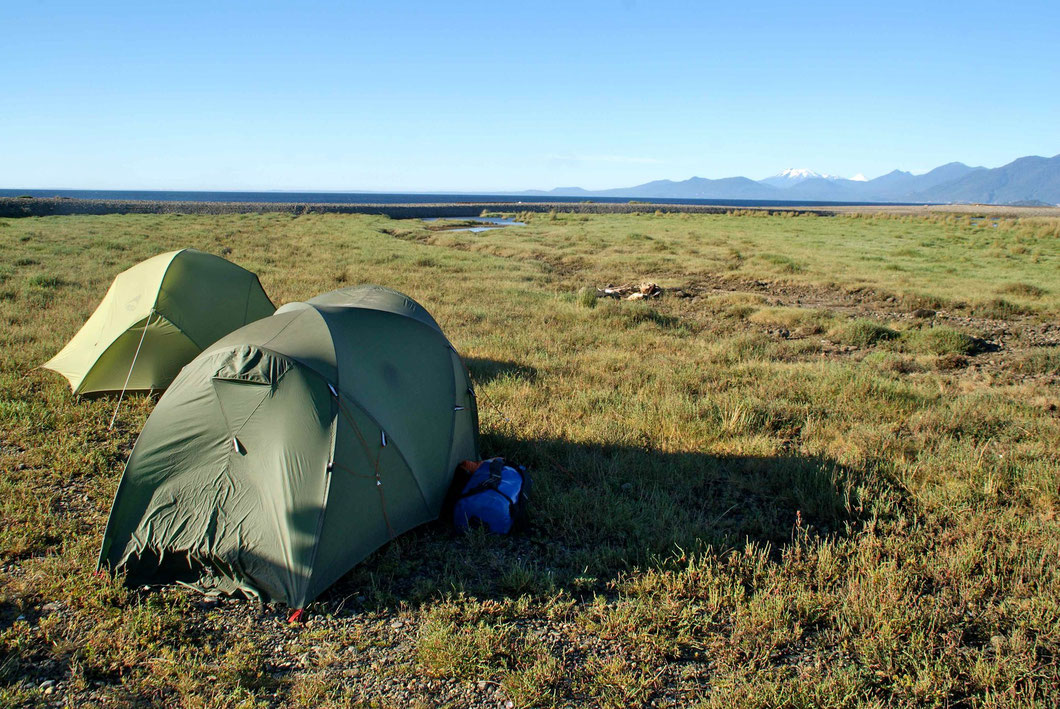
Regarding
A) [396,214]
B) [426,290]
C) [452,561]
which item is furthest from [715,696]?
[396,214]

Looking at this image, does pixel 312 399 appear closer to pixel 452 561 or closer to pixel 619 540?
pixel 452 561

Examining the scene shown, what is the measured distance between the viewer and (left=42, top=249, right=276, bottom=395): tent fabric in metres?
7.86

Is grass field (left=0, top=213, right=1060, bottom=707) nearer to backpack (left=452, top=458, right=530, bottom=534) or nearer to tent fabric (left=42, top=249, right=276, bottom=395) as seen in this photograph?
backpack (left=452, top=458, right=530, bottom=534)


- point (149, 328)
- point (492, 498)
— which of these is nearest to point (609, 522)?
point (492, 498)

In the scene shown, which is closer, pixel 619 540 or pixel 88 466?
pixel 619 540

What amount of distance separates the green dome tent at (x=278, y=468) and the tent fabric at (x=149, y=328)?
3580 mm

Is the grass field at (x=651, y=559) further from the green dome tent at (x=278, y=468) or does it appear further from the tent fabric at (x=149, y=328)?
the tent fabric at (x=149, y=328)

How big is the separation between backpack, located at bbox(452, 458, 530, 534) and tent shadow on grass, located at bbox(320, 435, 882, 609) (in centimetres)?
11

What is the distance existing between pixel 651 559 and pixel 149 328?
6.94 metres

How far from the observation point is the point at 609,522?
5.07m

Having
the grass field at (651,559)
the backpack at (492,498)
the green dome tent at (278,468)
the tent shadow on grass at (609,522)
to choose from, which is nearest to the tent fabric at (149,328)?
the grass field at (651,559)

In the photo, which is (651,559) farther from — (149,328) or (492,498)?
(149,328)

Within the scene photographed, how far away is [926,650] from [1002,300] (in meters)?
16.1

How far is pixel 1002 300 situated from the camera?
630 inches
